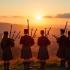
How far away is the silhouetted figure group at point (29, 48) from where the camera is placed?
70.9 feet

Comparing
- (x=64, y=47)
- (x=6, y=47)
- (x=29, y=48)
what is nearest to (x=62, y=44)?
(x=64, y=47)

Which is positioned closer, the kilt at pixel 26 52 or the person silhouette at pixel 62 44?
the kilt at pixel 26 52

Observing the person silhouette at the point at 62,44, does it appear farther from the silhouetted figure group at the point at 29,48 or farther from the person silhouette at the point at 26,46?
the person silhouette at the point at 26,46

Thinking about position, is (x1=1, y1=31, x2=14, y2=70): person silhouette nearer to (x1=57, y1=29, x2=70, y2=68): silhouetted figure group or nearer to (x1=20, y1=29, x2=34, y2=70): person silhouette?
(x1=20, y1=29, x2=34, y2=70): person silhouette

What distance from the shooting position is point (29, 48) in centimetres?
2203

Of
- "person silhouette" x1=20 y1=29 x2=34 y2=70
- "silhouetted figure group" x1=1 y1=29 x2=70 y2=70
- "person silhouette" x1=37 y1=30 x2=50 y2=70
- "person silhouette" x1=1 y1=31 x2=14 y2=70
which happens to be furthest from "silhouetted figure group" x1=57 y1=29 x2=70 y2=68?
"person silhouette" x1=1 y1=31 x2=14 y2=70

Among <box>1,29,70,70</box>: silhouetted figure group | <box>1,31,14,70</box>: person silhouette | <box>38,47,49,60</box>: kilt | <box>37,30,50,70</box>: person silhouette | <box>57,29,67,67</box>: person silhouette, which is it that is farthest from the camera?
<box>57,29,67,67</box>: person silhouette

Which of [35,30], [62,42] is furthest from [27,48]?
[35,30]

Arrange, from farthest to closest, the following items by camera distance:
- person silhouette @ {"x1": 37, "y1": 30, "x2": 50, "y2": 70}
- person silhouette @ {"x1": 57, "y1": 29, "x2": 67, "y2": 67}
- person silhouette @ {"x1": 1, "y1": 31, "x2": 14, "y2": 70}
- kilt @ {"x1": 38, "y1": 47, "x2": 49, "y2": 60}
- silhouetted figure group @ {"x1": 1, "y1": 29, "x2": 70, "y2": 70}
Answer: person silhouette @ {"x1": 57, "y1": 29, "x2": 67, "y2": 67}
kilt @ {"x1": 38, "y1": 47, "x2": 49, "y2": 60}
person silhouette @ {"x1": 37, "y1": 30, "x2": 50, "y2": 70}
silhouetted figure group @ {"x1": 1, "y1": 29, "x2": 70, "y2": 70}
person silhouette @ {"x1": 1, "y1": 31, "x2": 14, "y2": 70}

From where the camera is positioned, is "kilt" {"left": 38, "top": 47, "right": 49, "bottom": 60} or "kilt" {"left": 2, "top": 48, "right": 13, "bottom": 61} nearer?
"kilt" {"left": 2, "top": 48, "right": 13, "bottom": 61}

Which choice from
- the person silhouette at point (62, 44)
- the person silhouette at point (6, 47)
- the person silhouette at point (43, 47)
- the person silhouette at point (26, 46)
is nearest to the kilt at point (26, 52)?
the person silhouette at point (26, 46)

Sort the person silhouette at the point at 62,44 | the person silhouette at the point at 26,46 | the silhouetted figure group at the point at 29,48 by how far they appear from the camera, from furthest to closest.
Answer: the person silhouette at the point at 62,44, the person silhouette at the point at 26,46, the silhouetted figure group at the point at 29,48

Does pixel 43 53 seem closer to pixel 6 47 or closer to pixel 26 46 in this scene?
pixel 26 46

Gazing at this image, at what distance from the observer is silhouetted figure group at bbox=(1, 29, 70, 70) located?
2162cm
